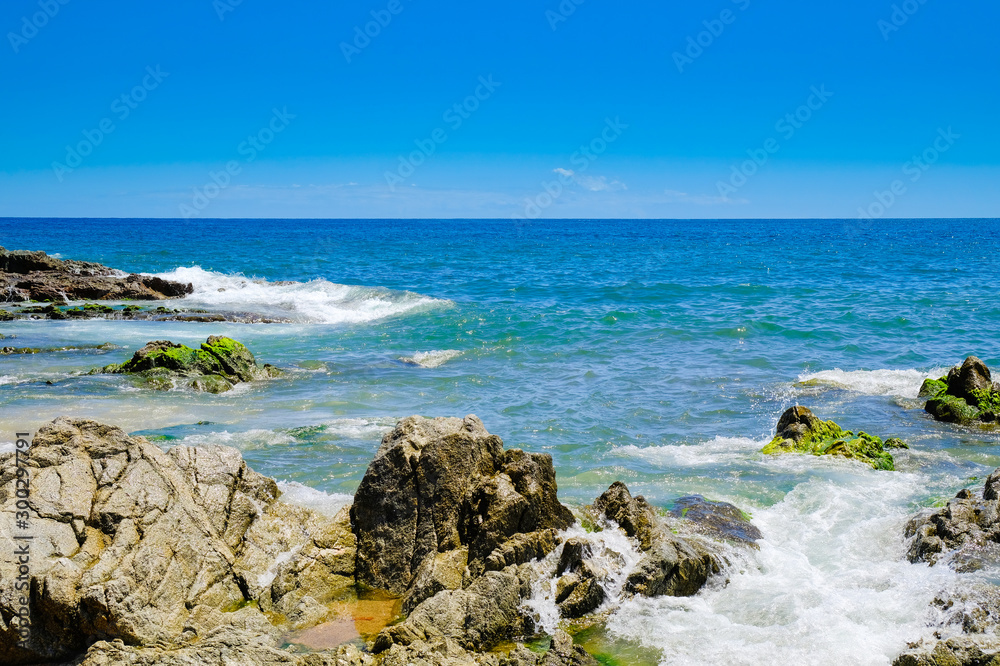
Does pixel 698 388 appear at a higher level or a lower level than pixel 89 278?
lower

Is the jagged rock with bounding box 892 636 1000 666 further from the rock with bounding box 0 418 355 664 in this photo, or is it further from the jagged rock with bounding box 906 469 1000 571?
the rock with bounding box 0 418 355 664

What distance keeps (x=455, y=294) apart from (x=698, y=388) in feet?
77.6

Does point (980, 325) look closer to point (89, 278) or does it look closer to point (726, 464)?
point (726, 464)

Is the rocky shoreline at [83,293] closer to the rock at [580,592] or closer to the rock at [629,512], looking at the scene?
the rock at [629,512]

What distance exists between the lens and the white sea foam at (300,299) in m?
33.6

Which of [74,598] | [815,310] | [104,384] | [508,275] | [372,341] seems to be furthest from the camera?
[508,275]

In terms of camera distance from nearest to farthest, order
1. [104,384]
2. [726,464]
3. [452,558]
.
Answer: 1. [452,558]
2. [726,464]
3. [104,384]

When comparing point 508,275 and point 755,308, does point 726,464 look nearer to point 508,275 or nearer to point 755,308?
point 755,308

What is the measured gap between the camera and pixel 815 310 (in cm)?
3278

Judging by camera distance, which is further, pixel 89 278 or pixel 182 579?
pixel 89 278

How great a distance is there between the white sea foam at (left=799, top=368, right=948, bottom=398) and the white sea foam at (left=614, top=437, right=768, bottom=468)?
581 centimetres

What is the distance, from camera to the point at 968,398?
16688 millimetres

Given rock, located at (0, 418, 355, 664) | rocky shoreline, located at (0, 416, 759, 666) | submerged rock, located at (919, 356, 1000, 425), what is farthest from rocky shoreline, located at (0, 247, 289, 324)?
submerged rock, located at (919, 356, 1000, 425)

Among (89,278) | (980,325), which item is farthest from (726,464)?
(89,278)
